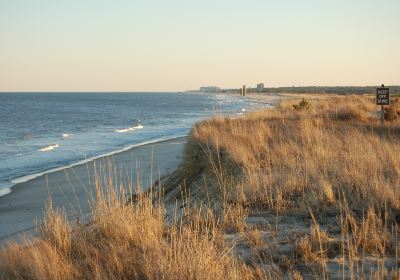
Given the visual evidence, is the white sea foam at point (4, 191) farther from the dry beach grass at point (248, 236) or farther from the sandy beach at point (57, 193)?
the dry beach grass at point (248, 236)

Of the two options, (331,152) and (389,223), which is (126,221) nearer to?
(389,223)

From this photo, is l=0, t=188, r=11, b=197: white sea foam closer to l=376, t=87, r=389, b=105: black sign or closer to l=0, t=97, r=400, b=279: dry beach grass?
l=0, t=97, r=400, b=279: dry beach grass

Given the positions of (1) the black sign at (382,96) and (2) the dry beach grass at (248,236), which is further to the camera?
(1) the black sign at (382,96)

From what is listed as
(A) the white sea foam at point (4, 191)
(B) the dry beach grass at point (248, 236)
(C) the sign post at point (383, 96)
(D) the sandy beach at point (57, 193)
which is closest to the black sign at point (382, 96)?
(C) the sign post at point (383, 96)

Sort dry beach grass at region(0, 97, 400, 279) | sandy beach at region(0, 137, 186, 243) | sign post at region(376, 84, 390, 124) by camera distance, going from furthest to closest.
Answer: sign post at region(376, 84, 390, 124) < sandy beach at region(0, 137, 186, 243) < dry beach grass at region(0, 97, 400, 279)

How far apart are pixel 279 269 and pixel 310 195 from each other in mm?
2279

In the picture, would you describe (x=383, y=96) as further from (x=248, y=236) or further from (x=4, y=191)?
(x=248, y=236)

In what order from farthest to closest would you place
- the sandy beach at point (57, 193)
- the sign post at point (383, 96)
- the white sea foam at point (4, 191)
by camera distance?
the sign post at point (383, 96) < the white sea foam at point (4, 191) < the sandy beach at point (57, 193)

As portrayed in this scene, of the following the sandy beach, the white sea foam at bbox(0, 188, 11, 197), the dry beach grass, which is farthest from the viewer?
the white sea foam at bbox(0, 188, 11, 197)

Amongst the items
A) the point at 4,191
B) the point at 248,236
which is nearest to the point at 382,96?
the point at 4,191

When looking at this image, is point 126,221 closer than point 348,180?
Yes

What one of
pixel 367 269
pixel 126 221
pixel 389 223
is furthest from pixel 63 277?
pixel 389 223

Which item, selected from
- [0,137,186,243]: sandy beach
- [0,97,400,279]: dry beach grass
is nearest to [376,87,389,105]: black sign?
Result: [0,137,186,243]: sandy beach

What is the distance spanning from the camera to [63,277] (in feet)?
11.4
